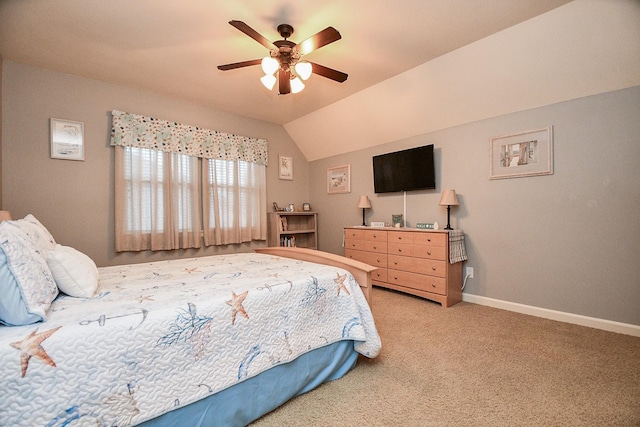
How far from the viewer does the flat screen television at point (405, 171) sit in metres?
3.61

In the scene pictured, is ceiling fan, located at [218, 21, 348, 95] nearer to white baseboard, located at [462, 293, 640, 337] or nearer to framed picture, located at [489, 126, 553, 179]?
framed picture, located at [489, 126, 553, 179]

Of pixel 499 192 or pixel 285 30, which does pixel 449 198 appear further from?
pixel 285 30

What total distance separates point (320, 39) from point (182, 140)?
2632 mm

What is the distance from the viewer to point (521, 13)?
223cm

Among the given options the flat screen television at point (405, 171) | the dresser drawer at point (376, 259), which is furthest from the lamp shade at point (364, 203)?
the dresser drawer at point (376, 259)

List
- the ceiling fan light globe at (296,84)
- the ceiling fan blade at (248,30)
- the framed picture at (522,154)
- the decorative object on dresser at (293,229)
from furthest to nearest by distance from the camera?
1. the decorative object on dresser at (293,229)
2. the framed picture at (522,154)
3. the ceiling fan light globe at (296,84)
4. the ceiling fan blade at (248,30)

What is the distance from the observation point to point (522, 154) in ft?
9.59

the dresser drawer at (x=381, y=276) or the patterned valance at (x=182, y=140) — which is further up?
the patterned valance at (x=182, y=140)

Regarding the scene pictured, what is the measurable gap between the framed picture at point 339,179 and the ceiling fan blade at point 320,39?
8.88 ft

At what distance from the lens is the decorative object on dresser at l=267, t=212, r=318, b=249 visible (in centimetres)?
465

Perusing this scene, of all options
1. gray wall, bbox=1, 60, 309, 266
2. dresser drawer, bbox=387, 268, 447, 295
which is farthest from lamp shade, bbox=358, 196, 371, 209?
gray wall, bbox=1, 60, 309, 266

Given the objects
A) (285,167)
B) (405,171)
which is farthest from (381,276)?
(285,167)

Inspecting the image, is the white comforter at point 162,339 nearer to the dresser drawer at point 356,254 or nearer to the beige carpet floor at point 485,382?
the beige carpet floor at point 485,382

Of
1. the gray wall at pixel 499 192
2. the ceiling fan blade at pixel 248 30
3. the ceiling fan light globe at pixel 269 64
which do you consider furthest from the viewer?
the gray wall at pixel 499 192
